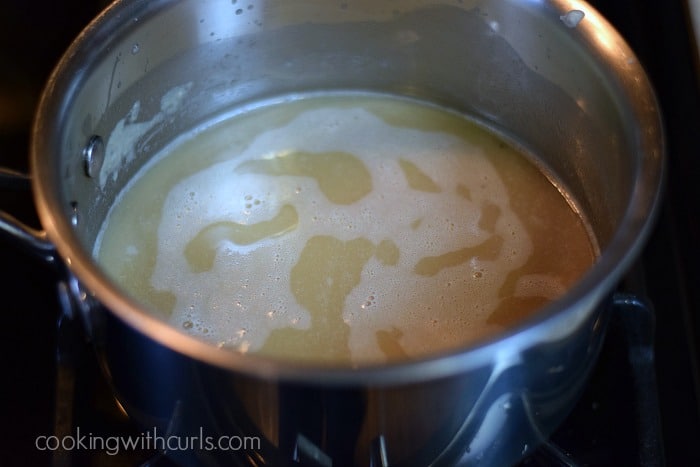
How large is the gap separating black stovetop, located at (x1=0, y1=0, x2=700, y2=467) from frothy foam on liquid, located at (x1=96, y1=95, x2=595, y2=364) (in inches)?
3.6

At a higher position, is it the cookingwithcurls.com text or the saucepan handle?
the saucepan handle

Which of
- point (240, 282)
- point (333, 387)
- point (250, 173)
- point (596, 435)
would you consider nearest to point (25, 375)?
point (240, 282)

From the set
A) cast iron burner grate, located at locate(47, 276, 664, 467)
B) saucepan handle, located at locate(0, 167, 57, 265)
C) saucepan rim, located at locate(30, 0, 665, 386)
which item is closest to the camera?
saucepan rim, located at locate(30, 0, 665, 386)

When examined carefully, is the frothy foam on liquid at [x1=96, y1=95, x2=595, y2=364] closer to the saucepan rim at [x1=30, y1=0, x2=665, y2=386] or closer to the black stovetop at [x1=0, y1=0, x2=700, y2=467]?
the black stovetop at [x1=0, y1=0, x2=700, y2=467]

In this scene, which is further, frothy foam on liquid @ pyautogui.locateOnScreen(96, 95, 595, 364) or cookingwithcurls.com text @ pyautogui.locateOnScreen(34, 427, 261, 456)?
frothy foam on liquid @ pyautogui.locateOnScreen(96, 95, 595, 364)

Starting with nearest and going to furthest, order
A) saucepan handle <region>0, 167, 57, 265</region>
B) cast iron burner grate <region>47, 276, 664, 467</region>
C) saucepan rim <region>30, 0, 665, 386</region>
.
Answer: saucepan rim <region>30, 0, 665, 386</region>, saucepan handle <region>0, 167, 57, 265</region>, cast iron burner grate <region>47, 276, 664, 467</region>

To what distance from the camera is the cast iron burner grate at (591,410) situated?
79 cm

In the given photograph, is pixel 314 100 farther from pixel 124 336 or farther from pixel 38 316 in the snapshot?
pixel 124 336

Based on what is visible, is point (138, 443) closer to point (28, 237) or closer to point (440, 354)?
point (28, 237)

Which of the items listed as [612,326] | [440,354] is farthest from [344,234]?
[440,354]

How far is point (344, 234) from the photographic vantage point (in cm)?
95

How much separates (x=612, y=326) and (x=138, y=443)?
0.51 m

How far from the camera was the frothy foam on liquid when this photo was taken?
0.87m

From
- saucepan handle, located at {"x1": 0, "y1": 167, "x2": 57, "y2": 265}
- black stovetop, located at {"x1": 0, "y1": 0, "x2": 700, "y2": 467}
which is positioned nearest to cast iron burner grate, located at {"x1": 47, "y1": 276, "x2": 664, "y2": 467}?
black stovetop, located at {"x1": 0, "y1": 0, "x2": 700, "y2": 467}
